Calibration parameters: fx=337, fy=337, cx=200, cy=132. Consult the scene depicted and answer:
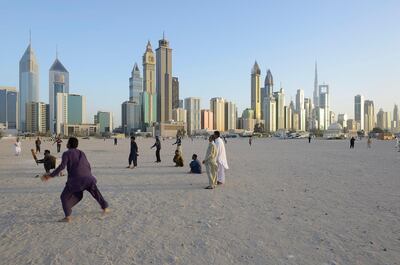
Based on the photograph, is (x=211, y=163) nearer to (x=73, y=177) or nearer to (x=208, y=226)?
(x=208, y=226)

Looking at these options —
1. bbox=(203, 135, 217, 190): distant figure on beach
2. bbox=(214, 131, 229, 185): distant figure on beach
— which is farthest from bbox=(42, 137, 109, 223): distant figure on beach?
bbox=(214, 131, 229, 185): distant figure on beach

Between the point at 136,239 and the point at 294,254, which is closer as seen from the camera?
the point at 294,254

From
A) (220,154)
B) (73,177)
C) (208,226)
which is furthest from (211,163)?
(73,177)

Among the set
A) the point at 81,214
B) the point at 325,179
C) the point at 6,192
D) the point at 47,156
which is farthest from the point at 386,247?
the point at 47,156

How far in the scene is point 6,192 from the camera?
27.9 ft

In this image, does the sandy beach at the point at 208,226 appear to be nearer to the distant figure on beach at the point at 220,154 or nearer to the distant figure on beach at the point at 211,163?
the distant figure on beach at the point at 211,163

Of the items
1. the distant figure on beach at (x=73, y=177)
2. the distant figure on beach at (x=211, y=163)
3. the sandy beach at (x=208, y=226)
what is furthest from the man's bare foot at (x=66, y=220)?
the distant figure on beach at (x=211, y=163)

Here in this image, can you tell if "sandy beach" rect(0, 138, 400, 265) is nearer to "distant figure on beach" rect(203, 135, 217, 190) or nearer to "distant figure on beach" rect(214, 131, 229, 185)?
"distant figure on beach" rect(203, 135, 217, 190)

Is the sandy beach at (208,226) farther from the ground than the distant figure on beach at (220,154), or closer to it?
closer to it

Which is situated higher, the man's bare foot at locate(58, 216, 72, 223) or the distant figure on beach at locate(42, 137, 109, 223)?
the distant figure on beach at locate(42, 137, 109, 223)

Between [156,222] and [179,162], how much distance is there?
895 cm

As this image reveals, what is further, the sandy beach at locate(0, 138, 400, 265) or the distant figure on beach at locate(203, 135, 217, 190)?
the distant figure on beach at locate(203, 135, 217, 190)

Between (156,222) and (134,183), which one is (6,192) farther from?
(156,222)

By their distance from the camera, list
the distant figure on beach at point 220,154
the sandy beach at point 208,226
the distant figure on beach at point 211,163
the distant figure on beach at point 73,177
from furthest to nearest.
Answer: the distant figure on beach at point 220,154 < the distant figure on beach at point 211,163 < the distant figure on beach at point 73,177 < the sandy beach at point 208,226
